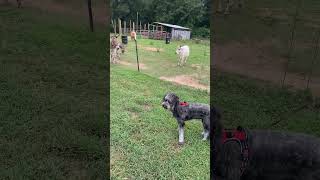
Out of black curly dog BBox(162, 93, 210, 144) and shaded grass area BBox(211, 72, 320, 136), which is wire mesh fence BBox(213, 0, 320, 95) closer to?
shaded grass area BBox(211, 72, 320, 136)

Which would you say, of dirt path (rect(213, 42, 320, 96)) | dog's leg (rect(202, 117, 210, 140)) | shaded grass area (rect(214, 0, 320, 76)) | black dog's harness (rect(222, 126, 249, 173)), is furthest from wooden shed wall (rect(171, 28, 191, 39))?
dirt path (rect(213, 42, 320, 96))

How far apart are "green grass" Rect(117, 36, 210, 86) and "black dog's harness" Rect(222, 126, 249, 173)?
Result: 6.08 ft

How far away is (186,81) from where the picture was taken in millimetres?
7680

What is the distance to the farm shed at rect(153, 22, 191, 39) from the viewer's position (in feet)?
16.4

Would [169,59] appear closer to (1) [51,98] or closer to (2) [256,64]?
(1) [51,98]

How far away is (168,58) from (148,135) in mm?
2153

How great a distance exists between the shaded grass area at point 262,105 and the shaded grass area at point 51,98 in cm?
217

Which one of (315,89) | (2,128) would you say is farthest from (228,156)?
(315,89)

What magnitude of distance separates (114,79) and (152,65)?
1.08 meters

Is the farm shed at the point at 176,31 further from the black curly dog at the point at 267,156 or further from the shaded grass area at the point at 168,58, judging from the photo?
the black curly dog at the point at 267,156

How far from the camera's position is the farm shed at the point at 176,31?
4988 millimetres

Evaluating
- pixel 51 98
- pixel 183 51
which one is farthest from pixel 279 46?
pixel 51 98

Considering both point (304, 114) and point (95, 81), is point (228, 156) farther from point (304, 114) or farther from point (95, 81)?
point (95, 81)

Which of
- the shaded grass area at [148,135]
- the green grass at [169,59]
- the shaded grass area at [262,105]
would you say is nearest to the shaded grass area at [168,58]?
the green grass at [169,59]
